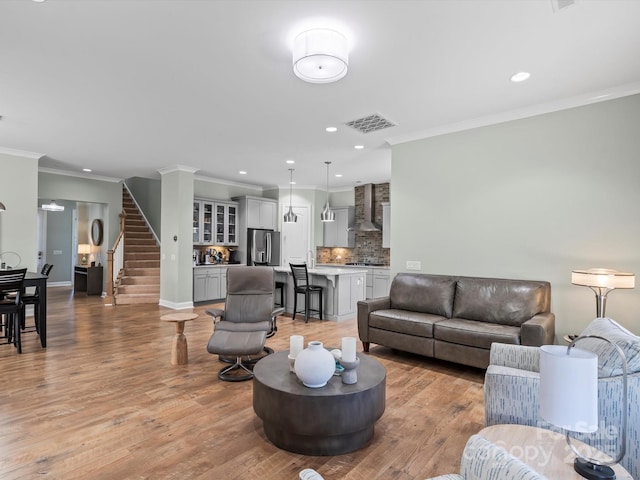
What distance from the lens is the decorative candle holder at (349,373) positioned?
2453 mm

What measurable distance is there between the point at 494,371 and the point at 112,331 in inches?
210

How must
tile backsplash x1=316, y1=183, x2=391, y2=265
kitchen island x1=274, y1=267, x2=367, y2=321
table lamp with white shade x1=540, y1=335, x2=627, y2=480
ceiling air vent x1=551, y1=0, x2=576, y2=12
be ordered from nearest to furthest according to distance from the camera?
table lamp with white shade x1=540, y1=335, x2=627, y2=480
ceiling air vent x1=551, y1=0, x2=576, y2=12
kitchen island x1=274, y1=267, x2=367, y2=321
tile backsplash x1=316, y1=183, x2=391, y2=265

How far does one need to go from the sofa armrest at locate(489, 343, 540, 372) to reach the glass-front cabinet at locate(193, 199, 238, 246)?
22.9 ft

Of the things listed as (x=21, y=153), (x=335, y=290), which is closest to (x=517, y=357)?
(x=335, y=290)

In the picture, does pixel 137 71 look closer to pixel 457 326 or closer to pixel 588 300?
pixel 457 326

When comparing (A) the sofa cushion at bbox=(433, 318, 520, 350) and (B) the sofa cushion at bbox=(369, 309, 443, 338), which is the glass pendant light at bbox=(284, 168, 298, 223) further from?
(A) the sofa cushion at bbox=(433, 318, 520, 350)

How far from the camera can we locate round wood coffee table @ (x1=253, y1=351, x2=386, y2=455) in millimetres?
2246

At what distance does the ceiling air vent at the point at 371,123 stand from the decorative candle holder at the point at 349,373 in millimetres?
2987

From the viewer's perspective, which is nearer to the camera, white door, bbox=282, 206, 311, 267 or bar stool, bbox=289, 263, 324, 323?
bar stool, bbox=289, 263, 324, 323

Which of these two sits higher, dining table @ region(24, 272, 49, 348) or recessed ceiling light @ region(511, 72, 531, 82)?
recessed ceiling light @ region(511, 72, 531, 82)

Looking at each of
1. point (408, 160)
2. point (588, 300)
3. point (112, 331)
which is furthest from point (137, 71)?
point (588, 300)

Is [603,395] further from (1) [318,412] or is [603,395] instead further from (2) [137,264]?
(2) [137,264]

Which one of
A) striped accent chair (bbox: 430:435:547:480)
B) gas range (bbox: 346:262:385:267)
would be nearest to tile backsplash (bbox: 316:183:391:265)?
gas range (bbox: 346:262:385:267)

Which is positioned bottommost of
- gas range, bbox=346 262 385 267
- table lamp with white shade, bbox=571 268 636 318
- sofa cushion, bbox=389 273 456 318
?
sofa cushion, bbox=389 273 456 318
